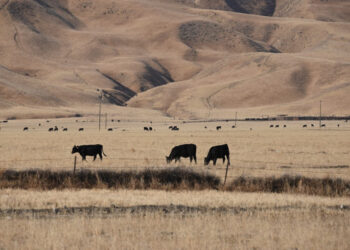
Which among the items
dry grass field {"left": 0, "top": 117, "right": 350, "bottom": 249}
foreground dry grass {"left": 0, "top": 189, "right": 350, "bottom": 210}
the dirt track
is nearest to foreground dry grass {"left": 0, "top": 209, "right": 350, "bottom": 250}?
dry grass field {"left": 0, "top": 117, "right": 350, "bottom": 249}

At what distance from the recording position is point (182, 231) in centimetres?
1482

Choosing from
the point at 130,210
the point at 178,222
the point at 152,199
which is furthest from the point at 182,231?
the point at 152,199

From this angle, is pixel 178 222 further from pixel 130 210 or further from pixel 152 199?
pixel 152 199

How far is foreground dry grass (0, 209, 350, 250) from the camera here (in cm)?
1345

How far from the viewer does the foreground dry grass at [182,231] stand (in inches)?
529

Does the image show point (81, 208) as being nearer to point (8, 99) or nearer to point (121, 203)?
point (121, 203)

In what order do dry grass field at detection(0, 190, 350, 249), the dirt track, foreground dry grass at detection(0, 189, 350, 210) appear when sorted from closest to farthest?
dry grass field at detection(0, 190, 350, 249) → the dirt track → foreground dry grass at detection(0, 189, 350, 210)

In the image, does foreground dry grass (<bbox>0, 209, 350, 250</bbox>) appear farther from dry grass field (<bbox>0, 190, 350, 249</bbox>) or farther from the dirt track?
the dirt track

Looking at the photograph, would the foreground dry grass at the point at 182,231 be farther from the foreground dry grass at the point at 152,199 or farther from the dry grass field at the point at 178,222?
the foreground dry grass at the point at 152,199

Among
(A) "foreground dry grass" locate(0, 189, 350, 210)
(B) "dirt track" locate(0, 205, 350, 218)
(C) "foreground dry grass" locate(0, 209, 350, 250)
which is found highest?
(A) "foreground dry grass" locate(0, 189, 350, 210)

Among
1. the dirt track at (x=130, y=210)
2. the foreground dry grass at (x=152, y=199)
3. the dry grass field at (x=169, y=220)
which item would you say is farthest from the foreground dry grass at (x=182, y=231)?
the foreground dry grass at (x=152, y=199)

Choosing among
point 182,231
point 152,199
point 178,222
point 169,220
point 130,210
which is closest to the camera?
point 182,231

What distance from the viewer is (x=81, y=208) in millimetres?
18438

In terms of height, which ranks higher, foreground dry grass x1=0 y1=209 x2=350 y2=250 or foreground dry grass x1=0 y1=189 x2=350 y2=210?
foreground dry grass x1=0 y1=189 x2=350 y2=210
